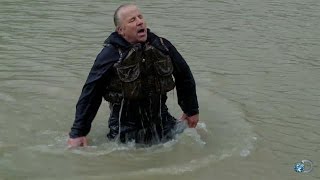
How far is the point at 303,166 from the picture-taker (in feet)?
19.1

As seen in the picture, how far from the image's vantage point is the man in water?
562 centimetres

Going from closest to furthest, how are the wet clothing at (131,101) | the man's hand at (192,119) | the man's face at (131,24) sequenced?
the man's face at (131,24) → the wet clothing at (131,101) → the man's hand at (192,119)

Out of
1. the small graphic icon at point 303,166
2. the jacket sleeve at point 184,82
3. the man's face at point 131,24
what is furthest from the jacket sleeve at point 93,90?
the small graphic icon at point 303,166

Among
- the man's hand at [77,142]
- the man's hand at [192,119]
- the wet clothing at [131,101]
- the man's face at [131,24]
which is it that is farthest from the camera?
the man's hand at [192,119]

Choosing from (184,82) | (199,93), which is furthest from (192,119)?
(199,93)

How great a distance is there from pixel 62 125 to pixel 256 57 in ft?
14.4

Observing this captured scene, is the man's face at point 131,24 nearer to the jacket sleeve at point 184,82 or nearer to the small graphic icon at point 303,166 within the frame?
the jacket sleeve at point 184,82

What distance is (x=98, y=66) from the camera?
18.5 ft

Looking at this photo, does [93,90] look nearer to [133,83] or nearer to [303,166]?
[133,83]

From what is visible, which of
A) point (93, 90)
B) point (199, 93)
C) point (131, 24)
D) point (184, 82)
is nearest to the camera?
point (131, 24)

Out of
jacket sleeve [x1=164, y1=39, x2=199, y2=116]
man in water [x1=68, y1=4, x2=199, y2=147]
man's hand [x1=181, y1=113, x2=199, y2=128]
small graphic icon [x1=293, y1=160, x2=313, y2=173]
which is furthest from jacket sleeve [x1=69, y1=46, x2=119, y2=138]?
small graphic icon [x1=293, y1=160, x2=313, y2=173]

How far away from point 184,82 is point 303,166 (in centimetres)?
145

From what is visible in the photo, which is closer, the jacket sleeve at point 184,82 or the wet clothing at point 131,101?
the wet clothing at point 131,101

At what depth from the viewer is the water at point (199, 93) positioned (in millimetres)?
5855
